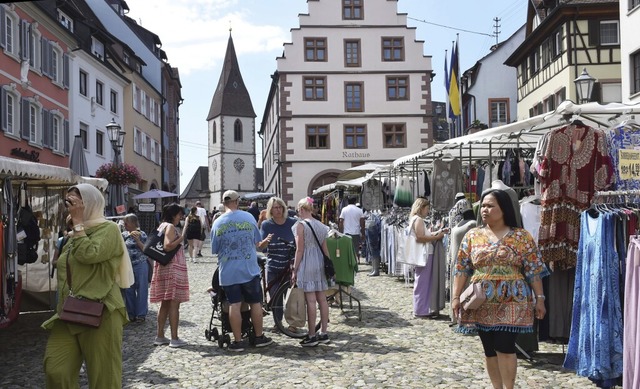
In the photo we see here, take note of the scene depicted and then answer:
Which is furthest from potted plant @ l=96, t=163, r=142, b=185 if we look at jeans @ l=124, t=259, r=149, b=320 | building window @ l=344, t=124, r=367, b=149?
building window @ l=344, t=124, r=367, b=149

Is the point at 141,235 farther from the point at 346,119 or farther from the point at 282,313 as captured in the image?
the point at 346,119

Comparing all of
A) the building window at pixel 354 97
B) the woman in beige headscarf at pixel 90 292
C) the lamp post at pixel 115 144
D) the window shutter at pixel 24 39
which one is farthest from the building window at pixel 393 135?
the woman in beige headscarf at pixel 90 292

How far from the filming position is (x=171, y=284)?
8.80 metres

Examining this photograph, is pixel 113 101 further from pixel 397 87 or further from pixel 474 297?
pixel 474 297

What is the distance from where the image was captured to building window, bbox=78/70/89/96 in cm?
3236

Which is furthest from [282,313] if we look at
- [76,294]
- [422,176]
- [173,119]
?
[173,119]

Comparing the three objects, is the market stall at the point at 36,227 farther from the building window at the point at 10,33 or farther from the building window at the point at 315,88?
the building window at the point at 315,88

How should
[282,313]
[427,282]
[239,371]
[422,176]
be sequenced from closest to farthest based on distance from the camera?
[239,371], [282,313], [427,282], [422,176]

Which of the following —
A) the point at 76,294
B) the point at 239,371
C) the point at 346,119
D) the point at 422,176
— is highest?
the point at 346,119

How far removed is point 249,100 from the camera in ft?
310

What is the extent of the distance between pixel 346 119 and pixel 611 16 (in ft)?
61.5

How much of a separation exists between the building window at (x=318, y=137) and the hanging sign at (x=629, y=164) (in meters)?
39.3

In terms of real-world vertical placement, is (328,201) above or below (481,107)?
below

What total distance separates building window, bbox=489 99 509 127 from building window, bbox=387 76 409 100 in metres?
5.19
